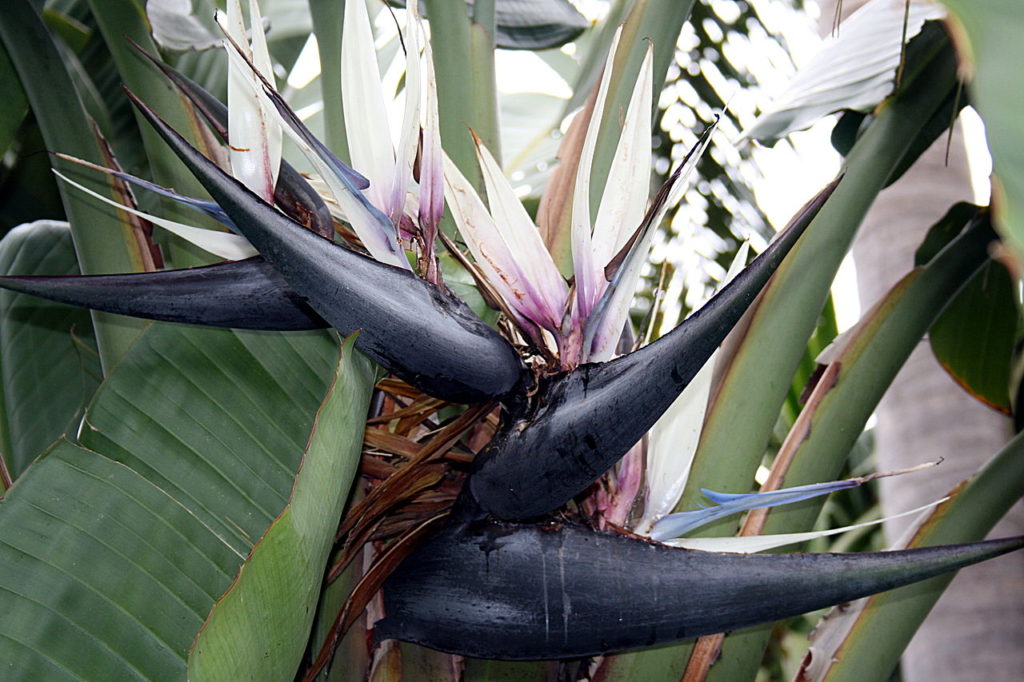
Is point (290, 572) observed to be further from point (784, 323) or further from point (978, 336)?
point (978, 336)

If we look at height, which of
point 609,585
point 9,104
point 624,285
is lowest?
point 609,585

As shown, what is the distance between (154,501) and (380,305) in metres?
0.17

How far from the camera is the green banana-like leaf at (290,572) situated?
1.07 ft


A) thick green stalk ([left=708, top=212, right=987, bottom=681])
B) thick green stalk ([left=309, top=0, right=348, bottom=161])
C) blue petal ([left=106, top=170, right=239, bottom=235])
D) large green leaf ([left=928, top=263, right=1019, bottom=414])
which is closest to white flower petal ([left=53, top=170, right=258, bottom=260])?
blue petal ([left=106, top=170, right=239, bottom=235])

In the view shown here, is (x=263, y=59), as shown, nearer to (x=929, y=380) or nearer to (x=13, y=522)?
(x=13, y=522)

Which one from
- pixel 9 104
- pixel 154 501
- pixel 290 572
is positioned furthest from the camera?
pixel 9 104

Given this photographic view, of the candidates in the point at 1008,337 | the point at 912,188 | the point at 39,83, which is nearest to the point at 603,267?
the point at 39,83

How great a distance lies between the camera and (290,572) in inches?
13.5

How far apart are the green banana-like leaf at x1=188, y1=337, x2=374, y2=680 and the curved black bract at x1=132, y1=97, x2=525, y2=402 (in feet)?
0.06

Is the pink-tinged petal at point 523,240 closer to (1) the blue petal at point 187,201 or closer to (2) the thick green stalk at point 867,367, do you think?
(1) the blue petal at point 187,201

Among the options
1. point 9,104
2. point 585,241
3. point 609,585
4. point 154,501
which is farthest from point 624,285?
point 9,104

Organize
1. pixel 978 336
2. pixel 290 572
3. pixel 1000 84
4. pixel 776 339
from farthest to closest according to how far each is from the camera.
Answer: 1. pixel 978 336
2. pixel 776 339
3. pixel 290 572
4. pixel 1000 84

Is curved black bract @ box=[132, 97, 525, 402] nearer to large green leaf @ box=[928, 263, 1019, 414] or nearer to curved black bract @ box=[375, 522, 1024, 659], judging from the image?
curved black bract @ box=[375, 522, 1024, 659]

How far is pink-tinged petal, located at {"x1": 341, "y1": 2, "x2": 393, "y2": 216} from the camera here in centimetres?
41
